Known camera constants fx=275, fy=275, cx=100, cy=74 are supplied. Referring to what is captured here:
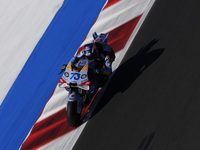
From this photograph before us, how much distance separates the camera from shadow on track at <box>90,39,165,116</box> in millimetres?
7035

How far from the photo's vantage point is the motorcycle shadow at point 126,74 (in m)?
7.04

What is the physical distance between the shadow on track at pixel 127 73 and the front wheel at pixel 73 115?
1.56ft

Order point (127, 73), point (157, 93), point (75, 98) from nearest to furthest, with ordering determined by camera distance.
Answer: point (157, 93)
point (75, 98)
point (127, 73)

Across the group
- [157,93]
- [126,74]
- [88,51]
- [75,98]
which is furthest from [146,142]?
[88,51]

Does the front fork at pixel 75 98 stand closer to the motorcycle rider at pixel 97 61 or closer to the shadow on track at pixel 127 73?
the motorcycle rider at pixel 97 61

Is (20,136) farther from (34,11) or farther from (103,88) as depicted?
(34,11)

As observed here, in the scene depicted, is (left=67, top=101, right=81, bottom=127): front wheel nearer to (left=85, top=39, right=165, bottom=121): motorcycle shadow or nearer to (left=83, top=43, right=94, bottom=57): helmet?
(left=85, top=39, right=165, bottom=121): motorcycle shadow

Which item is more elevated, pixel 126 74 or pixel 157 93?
pixel 126 74

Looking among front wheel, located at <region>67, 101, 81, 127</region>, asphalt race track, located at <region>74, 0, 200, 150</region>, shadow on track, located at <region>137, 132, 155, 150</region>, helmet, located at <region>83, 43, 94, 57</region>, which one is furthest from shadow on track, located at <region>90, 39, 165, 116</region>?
shadow on track, located at <region>137, 132, 155, 150</region>

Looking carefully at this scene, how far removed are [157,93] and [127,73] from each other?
138 centimetres

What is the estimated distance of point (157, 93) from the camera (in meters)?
6.17

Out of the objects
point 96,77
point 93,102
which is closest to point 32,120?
point 93,102

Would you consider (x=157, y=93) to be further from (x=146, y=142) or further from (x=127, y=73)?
(x=127, y=73)

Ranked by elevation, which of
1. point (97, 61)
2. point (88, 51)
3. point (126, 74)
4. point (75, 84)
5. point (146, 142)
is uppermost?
point (88, 51)
